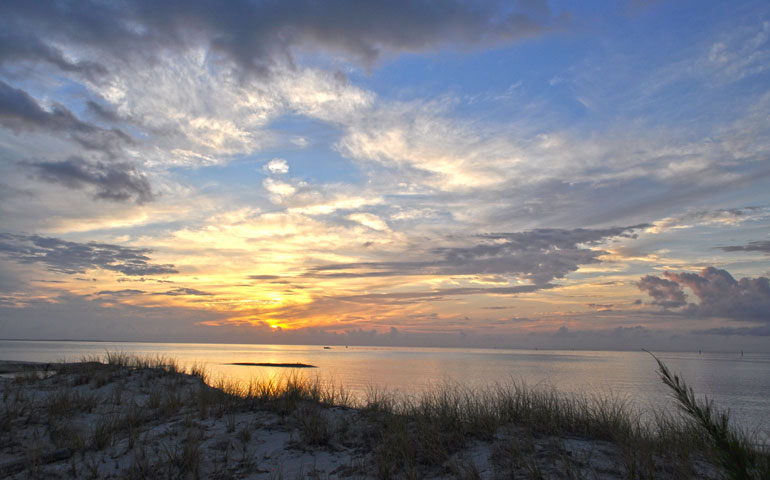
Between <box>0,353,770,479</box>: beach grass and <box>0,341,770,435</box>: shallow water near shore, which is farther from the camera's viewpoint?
<box>0,341,770,435</box>: shallow water near shore

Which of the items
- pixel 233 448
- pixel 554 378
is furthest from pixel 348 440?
pixel 554 378

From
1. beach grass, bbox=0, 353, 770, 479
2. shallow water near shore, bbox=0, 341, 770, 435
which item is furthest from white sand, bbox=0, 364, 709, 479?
shallow water near shore, bbox=0, 341, 770, 435

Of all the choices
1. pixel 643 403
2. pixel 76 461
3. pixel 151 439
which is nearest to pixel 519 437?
pixel 151 439

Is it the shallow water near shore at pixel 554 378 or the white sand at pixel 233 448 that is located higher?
the white sand at pixel 233 448

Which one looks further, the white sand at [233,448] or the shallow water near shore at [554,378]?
the shallow water near shore at [554,378]

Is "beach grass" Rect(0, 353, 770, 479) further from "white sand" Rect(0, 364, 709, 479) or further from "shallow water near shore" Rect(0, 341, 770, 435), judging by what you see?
"shallow water near shore" Rect(0, 341, 770, 435)

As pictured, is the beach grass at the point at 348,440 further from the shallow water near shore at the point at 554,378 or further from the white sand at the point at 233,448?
the shallow water near shore at the point at 554,378

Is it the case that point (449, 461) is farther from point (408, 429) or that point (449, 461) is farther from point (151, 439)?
point (151, 439)

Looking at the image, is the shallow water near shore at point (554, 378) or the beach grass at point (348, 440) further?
the shallow water near shore at point (554, 378)

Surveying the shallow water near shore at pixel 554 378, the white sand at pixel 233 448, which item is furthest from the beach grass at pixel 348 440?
the shallow water near shore at pixel 554 378

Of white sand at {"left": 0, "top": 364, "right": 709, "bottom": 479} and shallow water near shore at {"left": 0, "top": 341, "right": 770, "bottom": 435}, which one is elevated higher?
white sand at {"left": 0, "top": 364, "right": 709, "bottom": 479}

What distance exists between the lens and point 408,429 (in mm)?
8469

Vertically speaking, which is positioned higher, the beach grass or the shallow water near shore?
the beach grass

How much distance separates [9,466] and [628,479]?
903 centimetres
